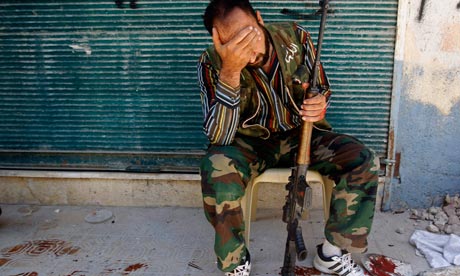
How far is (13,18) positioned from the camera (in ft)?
9.69

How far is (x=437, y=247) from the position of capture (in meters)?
2.42

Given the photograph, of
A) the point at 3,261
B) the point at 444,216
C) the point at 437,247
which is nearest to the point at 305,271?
the point at 437,247

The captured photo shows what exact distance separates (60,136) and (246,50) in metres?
1.92

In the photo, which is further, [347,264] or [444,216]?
[444,216]

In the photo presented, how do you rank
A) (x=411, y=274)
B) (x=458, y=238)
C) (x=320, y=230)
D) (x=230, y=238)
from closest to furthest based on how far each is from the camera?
1. (x=230, y=238)
2. (x=411, y=274)
3. (x=458, y=238)
4. (x=320, y=230)

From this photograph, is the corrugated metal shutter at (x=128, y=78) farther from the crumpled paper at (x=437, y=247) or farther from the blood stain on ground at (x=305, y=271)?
the blood stain on ground at (x=305, y=271)

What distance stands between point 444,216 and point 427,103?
0.77 metres

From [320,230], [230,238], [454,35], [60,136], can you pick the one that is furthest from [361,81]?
[60,136]

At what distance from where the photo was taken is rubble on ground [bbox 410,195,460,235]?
2621 mm

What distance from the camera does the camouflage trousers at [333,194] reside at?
1.96 meters

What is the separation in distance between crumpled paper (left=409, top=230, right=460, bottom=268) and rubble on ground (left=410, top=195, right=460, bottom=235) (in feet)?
0.27

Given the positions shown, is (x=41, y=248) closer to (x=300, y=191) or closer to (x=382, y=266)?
(x=300, y=191)

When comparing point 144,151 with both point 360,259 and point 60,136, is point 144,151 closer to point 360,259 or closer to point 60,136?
point 60,136

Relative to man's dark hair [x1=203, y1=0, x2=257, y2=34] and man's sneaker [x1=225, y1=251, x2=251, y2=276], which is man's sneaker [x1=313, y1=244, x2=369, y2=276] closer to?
man's sneaker [x1=225, y1=251, x2=251, y2=276]
